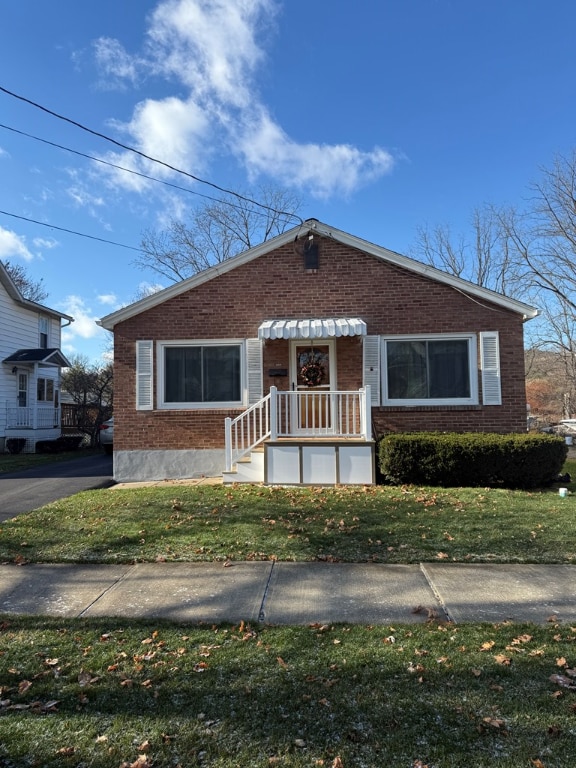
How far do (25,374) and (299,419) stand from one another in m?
15.2

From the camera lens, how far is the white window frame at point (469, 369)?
419 inches

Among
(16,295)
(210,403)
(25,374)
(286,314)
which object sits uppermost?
(16,295)

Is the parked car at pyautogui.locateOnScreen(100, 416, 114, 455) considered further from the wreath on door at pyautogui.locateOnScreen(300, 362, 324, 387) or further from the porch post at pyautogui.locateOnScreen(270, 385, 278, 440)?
the porch post at pyautogui.locateOnScreen(270, 385, 278, 440)

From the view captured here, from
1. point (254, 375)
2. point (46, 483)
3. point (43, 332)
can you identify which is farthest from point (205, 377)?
point (43, 332)

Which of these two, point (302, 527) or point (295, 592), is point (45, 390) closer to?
point (302, 527)

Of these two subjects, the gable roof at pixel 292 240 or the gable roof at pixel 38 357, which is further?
the gable roof at pixel 38 357

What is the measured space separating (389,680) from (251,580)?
202cm

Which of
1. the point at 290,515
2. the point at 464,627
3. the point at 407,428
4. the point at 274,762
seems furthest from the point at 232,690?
the point at 407,428

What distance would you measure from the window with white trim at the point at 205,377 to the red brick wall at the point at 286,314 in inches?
7.9

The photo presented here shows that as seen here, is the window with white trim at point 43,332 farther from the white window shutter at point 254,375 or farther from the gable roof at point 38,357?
the white window shutter at point 254,375

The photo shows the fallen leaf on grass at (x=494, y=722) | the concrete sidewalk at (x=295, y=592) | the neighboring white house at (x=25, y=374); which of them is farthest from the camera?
the neighboring white house at (x=25, y=374)

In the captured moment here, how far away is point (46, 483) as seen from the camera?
11039 mm

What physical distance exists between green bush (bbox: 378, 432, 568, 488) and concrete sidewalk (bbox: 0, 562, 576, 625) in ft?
12.4

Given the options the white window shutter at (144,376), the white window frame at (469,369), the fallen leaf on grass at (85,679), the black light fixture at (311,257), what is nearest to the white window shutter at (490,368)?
the white window frame at (469,369)
